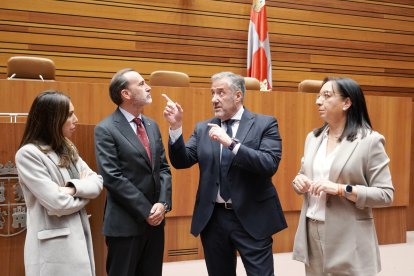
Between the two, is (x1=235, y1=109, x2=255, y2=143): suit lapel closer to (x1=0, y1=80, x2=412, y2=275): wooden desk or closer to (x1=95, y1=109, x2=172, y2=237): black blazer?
(x1=95, y1=109, x2=172, y2=237): black blazer

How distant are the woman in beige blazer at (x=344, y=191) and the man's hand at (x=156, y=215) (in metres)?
0.66

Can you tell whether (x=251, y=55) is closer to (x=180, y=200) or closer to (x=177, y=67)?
(x=177, y=67)

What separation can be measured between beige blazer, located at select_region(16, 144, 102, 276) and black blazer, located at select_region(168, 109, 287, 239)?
60 cm

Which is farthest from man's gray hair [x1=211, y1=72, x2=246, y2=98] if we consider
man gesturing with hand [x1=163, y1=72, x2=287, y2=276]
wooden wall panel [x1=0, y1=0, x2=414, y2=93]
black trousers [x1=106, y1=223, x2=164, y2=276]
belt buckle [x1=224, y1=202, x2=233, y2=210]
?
wooden wall panel [x1=0, y1=0, x2=414, y2=93]

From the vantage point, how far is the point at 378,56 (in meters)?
7.05

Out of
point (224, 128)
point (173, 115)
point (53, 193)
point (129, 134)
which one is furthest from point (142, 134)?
point (53, 193)

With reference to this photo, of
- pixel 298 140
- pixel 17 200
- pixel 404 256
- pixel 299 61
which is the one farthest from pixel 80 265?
pixel 299 61

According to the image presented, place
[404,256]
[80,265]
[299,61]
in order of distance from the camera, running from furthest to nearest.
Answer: [299,61] < [404,256] < [80,265]

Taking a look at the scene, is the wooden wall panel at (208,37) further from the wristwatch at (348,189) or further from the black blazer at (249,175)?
the wristwatch at (348,189)

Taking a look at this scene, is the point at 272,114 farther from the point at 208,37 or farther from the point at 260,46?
the point at 208,37

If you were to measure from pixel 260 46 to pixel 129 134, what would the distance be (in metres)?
3.98

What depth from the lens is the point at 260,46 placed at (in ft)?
20.3

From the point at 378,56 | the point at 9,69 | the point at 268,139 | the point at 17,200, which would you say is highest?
the point at 378,56

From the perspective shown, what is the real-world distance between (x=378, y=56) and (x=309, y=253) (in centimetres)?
538
